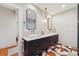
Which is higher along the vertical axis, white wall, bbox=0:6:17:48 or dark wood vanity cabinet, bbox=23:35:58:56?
white wall, bbox=0:6:17:48

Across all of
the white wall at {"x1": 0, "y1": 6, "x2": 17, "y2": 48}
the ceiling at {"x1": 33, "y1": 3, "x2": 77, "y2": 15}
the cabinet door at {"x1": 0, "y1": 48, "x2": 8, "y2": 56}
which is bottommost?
the cabinet door at {"x1": 0, "y1": 48, "x2": 8, "y2": 56}

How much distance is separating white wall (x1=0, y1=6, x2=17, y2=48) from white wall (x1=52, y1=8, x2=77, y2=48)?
1.74 feet

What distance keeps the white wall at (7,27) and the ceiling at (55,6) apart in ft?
1.15

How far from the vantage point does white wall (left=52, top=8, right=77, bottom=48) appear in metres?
1.23

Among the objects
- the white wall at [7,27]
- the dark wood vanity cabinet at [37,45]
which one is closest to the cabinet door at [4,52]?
the white wall at [7,27]

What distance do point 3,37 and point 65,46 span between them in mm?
813

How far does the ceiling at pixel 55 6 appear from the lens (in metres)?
1.22

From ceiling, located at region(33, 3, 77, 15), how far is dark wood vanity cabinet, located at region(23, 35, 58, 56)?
341 mm

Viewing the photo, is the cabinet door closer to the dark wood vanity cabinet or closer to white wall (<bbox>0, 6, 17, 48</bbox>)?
white wall (<bbox>0, 6, 17, 48</bbox>)

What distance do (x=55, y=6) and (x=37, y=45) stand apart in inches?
22.4

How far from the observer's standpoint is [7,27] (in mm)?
1188

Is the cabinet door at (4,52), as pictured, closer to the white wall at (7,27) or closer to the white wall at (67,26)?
the white wall at (7,27)

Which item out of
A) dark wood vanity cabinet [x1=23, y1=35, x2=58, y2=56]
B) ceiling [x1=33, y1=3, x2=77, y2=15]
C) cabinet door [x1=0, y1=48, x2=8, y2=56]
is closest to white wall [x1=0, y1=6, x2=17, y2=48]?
cabinet door [x1=0, y1=48, x2=8, y2=56]

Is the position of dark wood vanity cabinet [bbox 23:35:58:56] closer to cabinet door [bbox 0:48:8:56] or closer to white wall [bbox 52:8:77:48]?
white wall [bbox 52:8:77:48]
